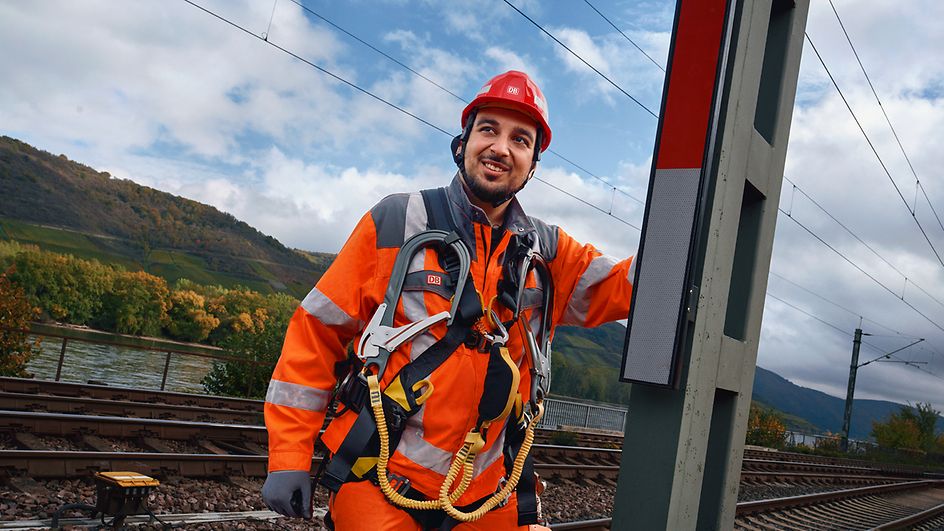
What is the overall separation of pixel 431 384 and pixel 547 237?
0.69m

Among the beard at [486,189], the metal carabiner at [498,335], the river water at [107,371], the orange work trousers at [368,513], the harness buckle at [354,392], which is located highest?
the beard at [486,189]

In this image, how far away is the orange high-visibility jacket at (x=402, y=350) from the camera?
207 centimetres

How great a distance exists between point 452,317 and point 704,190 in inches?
41.8

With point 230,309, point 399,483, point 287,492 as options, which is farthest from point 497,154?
point 230,309

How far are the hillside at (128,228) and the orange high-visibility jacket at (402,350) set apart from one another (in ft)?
→ 322

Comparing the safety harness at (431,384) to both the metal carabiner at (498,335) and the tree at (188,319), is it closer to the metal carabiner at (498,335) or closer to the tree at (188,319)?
the metal carabiner at (498,335)

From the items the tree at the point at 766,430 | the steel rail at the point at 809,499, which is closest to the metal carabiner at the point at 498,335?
the steel rail at the point at 809,499

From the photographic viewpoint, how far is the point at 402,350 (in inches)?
82.8

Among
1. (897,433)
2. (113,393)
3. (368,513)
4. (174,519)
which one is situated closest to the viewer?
(368,513)

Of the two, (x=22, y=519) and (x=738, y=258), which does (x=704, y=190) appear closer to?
(x=738, y=258)

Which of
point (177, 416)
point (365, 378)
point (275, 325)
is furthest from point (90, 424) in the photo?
point (275, 325)

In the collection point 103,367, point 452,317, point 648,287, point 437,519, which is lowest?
point 103,367

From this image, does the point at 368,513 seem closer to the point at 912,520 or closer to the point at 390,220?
the point at 390,220

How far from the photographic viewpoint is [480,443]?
204cm
